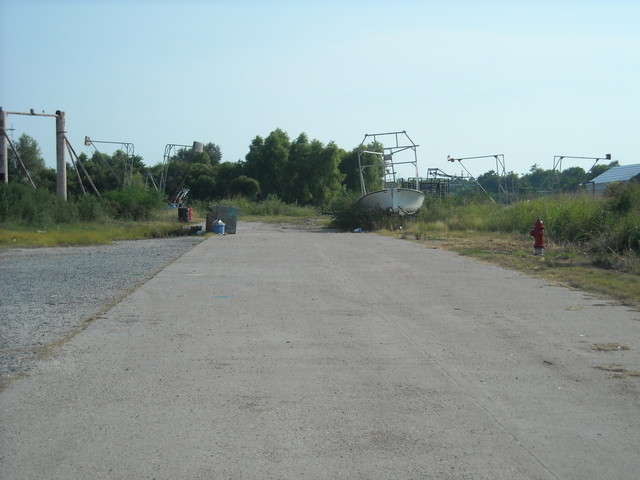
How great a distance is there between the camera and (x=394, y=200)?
107 feet

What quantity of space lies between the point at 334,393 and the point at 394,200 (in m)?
27.0

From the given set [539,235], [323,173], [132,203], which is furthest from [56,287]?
[323,173]

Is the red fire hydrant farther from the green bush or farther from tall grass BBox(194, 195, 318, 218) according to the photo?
tall grass BBox(194, 195, 318, 218)

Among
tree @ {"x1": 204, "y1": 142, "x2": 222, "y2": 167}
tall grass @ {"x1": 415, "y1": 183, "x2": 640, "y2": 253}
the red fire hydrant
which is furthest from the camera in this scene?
tree @ {"x1": 204, "y1": 142, "x2": 222, "y2": 167}

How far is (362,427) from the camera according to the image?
5195mm

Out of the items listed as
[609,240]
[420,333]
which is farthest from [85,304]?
[609,240]

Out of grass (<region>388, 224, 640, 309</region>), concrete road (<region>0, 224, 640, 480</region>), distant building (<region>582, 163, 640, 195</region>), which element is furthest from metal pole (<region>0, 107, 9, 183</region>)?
distant building (<region>582, 163, 640, 195</region>)

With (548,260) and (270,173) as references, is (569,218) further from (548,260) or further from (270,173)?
(270,173)

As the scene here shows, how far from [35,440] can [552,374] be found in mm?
4681

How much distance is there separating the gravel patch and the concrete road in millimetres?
469

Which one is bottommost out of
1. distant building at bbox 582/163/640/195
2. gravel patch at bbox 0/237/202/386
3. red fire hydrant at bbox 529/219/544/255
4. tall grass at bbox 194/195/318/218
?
gravel patch at bbox 0/237/202/386

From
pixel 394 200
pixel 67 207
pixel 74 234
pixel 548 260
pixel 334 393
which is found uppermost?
pixel 394 200

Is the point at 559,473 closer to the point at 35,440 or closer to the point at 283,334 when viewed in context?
the point at 35,440

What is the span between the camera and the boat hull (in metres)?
32.6
